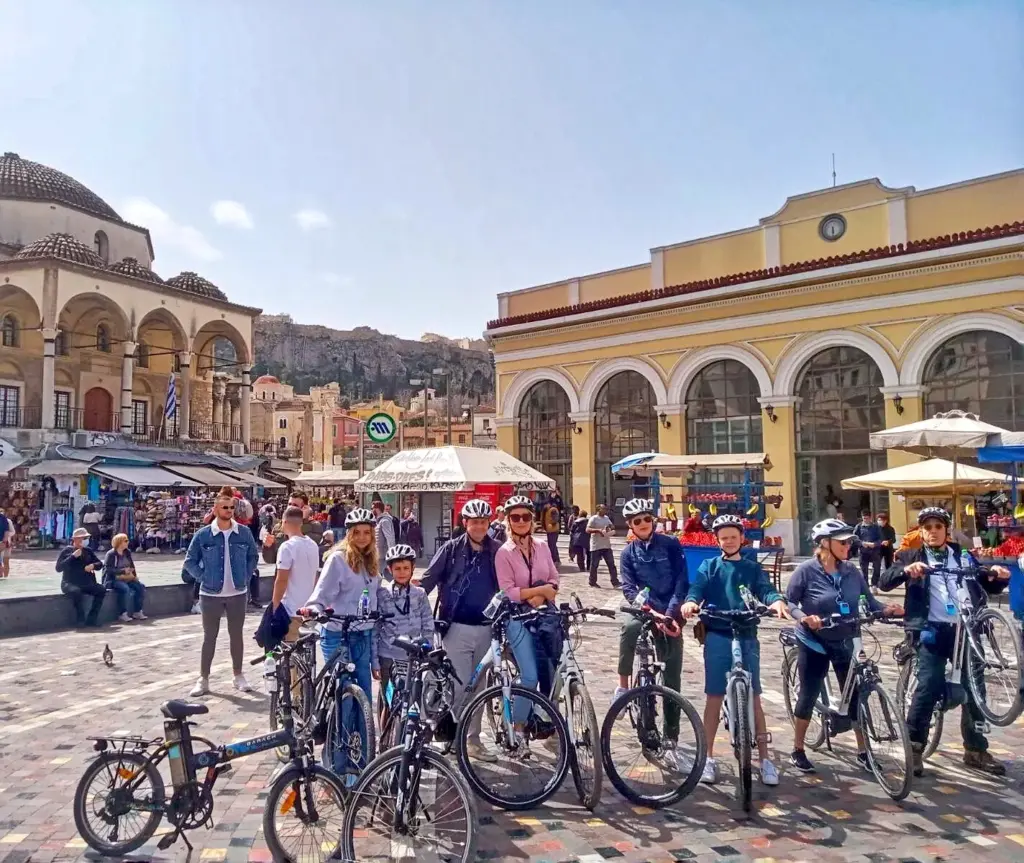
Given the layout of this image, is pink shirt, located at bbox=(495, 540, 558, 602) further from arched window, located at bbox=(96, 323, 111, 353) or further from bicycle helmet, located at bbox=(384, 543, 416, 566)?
arched window, located at bbox=(96, 323, 111, 353)

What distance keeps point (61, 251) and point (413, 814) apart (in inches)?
1204

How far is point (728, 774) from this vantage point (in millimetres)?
5352

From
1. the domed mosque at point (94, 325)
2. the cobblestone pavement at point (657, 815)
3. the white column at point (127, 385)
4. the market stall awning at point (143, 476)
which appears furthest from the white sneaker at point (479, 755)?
the white column at point (127, 385)

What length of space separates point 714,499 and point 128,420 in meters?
23.6

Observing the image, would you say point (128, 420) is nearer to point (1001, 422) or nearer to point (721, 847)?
point (1001, 422)

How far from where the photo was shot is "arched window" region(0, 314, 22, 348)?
3083 centimetres

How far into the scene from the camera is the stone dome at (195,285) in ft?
112

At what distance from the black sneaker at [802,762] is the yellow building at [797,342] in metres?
16.0

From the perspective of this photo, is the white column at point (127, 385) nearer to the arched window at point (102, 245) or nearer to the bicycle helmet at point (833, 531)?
the arched window at point (102, 245)

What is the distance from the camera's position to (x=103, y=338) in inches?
1330

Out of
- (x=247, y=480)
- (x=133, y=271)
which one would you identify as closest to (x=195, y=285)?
(x=133, y=271)

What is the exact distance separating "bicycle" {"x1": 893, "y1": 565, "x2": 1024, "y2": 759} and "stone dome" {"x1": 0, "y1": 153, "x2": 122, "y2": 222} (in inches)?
1485

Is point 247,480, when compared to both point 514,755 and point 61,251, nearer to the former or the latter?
point 61,251

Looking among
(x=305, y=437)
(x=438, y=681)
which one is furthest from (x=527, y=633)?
(x=305, y=437)
